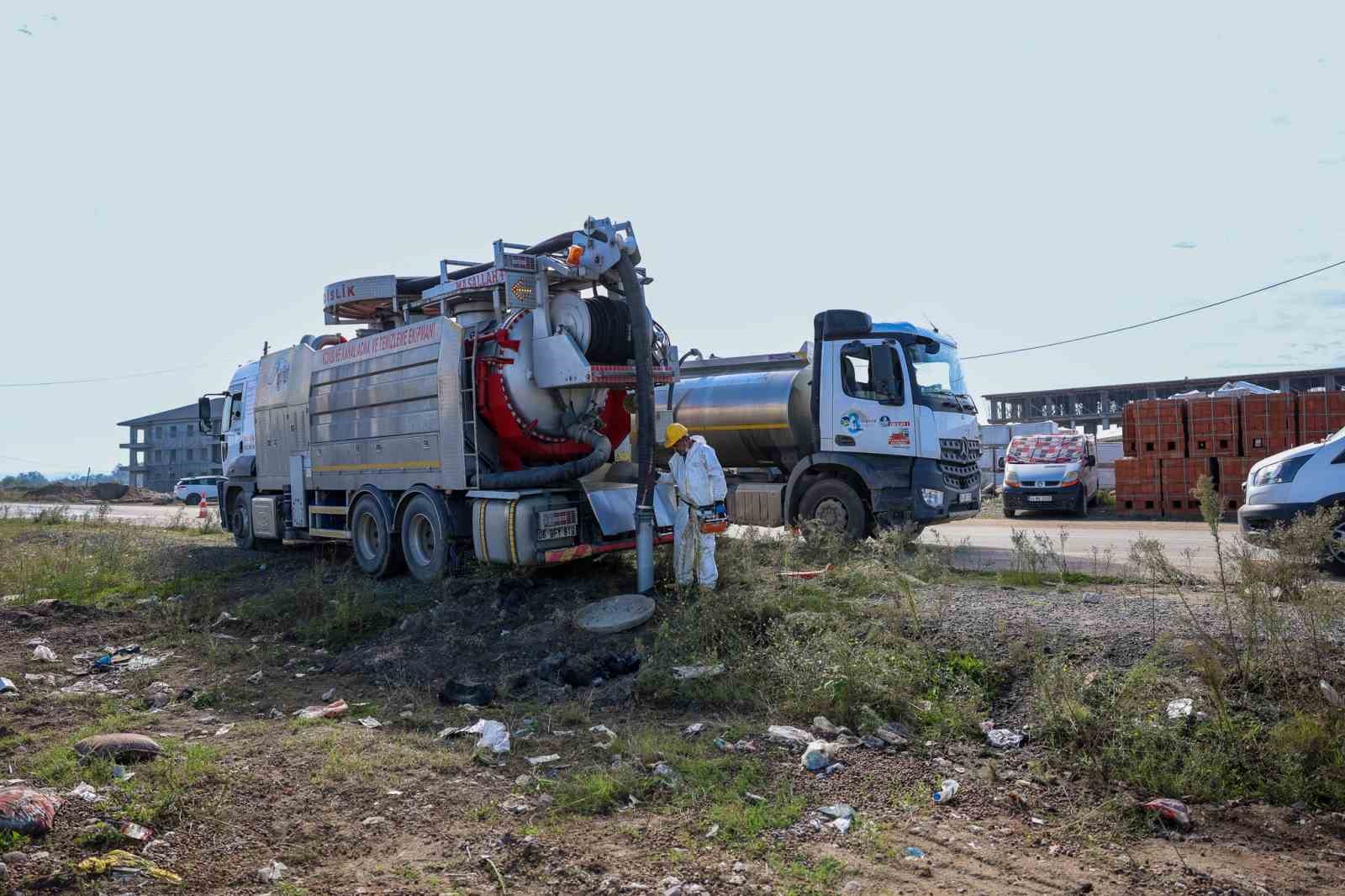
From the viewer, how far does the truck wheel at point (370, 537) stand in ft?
36.3

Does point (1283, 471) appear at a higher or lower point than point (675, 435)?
lower

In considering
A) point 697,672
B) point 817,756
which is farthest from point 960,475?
point 817,756

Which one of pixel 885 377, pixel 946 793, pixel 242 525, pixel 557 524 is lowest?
pixel 946 793

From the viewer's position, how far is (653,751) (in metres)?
4.95

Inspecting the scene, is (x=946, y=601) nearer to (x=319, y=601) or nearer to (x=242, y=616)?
(x=319, y=601)

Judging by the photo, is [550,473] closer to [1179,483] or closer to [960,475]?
[960,475]

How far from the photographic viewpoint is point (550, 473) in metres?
9.82

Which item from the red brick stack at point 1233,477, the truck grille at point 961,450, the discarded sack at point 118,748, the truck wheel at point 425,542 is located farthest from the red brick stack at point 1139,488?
the discarded sack at point 118,748

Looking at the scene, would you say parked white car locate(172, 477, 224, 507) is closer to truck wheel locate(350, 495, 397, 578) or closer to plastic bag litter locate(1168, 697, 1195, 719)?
truck wheel locate(350, 495, 397, 578)

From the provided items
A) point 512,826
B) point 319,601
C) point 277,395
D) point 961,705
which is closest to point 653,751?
point 512,826

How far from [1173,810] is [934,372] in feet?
29.1

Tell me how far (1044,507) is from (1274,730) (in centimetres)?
1634

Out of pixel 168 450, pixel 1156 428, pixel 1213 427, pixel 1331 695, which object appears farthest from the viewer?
pixel 168 450

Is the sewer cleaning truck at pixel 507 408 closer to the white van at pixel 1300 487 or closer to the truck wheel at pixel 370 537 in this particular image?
the truck wheel at pixel 370 537
